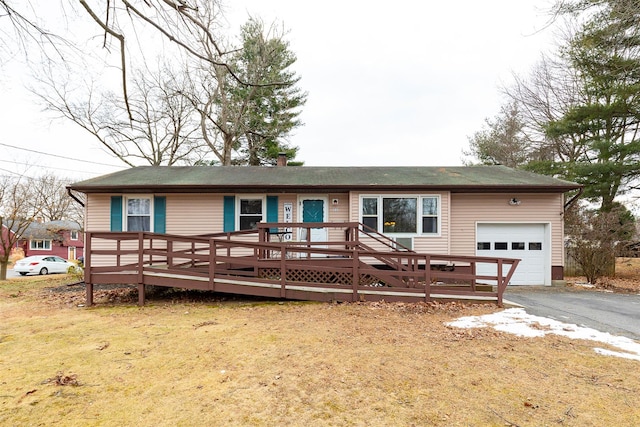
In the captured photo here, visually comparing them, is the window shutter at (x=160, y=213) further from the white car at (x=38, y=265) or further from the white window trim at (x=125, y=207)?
the white car at (x=38, y=265)

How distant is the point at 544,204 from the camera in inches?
404

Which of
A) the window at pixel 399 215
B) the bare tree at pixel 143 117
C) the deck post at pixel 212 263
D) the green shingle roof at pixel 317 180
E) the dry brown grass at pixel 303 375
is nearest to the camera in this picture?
the dry brown grass at pixel 303 375

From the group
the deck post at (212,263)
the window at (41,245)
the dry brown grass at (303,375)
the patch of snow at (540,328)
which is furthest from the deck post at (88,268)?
the window at (41,245)

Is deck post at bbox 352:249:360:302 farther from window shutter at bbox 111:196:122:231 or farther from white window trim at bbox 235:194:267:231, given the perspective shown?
window shutter at bbox 111:196:122:231

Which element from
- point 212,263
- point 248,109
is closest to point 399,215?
point 212,263

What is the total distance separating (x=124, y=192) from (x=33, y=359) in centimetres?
709

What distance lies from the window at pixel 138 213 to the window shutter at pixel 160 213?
0.71 ft

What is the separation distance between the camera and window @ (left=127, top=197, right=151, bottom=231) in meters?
10.2

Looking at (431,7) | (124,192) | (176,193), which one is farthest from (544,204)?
(124,192)

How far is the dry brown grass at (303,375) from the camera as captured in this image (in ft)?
8.65

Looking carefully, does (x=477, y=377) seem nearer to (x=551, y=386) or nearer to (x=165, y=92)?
(x=551, y=386)

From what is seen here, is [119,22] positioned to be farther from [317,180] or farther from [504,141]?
[504,141]

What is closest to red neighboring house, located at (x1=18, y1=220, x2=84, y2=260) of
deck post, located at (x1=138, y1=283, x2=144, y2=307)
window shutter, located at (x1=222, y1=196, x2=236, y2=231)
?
window shutter, located at (x1=222, y1=196, x2=236, y2=231)

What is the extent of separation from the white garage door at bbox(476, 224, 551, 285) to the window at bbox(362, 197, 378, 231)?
11.5ft
